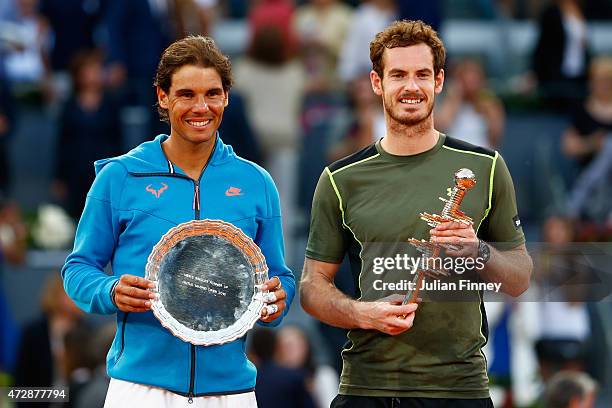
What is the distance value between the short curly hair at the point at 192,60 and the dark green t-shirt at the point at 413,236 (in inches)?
24.8

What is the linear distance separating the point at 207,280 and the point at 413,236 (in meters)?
0.78

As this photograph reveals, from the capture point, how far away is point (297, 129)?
39.6ft

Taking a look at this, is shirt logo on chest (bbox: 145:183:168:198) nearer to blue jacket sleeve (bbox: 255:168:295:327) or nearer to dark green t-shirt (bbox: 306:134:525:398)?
blue jacket sleeve (bbox: 255:168:295:327)

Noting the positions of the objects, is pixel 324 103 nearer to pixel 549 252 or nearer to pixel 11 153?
pixel 11 153

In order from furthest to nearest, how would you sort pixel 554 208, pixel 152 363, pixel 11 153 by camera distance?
1. pixel 11 153
2. pixel 554 208
3. pixel 152 363

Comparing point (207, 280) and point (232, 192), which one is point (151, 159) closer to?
point (232, 192)

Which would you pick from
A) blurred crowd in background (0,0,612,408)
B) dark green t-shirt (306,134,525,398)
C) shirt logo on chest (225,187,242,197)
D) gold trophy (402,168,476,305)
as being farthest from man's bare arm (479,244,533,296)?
blurred crowd in background (0,0,612,408)

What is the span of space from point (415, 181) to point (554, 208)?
7180mm

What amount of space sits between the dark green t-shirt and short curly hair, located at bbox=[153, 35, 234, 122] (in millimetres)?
629

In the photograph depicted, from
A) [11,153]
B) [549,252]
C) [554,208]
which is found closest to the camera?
[549,252]

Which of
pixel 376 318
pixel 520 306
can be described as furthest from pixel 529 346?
pixel 376 318

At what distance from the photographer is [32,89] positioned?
535 inches

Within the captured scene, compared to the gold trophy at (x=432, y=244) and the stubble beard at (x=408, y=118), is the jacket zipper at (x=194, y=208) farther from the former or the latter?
the gold trophy at (x=432, y=244)

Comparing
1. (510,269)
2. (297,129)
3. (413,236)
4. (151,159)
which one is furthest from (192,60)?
(297,129)
